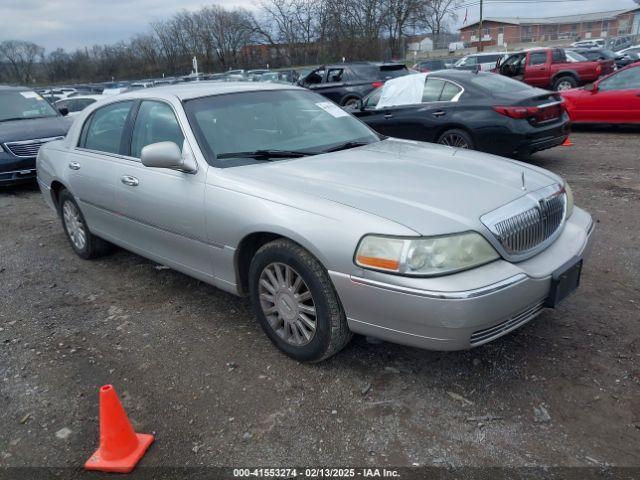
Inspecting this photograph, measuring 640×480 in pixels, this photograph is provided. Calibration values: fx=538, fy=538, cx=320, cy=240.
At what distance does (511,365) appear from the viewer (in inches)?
122

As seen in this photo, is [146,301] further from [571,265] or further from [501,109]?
[501,109]

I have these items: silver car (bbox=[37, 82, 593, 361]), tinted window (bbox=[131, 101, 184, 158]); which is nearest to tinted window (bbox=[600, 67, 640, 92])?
silver car (bbox=[37, 82, 593, 361])

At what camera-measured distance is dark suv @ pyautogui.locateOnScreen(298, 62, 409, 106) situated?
535 inches

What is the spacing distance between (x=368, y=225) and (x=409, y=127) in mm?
5821

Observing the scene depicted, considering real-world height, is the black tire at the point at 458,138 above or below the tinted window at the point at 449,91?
below

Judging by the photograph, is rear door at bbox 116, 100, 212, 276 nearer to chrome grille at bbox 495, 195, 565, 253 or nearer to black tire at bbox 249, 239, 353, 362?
black tire at bbox 249, 239, 353, 362

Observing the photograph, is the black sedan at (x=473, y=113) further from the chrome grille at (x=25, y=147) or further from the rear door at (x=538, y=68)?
the rear door at (x=538, y=68)

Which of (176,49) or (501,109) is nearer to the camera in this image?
(501,109)

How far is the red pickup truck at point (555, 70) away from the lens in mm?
17781

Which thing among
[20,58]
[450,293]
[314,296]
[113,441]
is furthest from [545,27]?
[113,441]

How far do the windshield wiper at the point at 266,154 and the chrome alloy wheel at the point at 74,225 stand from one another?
7.56 ft

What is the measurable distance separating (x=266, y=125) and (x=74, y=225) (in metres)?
2.56

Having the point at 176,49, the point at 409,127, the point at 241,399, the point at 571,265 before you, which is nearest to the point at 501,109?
the point at 409,127

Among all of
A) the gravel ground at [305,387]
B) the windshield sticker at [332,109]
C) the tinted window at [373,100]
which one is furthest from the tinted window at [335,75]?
the gravel ground at [305,387]
